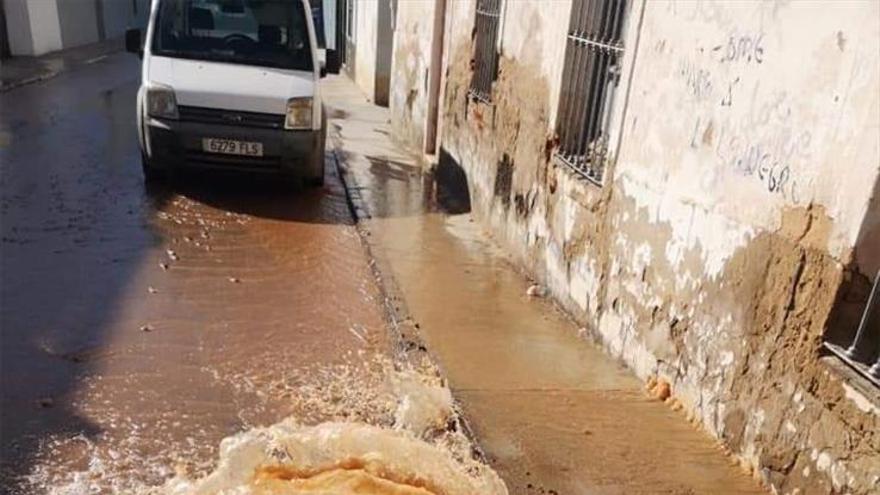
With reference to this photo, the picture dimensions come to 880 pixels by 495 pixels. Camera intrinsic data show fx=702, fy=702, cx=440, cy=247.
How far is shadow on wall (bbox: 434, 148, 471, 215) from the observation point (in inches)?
334

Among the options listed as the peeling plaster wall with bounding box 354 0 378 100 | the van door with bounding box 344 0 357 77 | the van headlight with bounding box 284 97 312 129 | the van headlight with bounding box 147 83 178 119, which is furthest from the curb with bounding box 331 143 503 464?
the van door with bounding box 344 0 357 77

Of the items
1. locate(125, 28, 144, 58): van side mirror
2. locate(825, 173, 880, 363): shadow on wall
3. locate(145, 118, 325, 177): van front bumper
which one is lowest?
locate(145, 118, 325, 177): van front bumper

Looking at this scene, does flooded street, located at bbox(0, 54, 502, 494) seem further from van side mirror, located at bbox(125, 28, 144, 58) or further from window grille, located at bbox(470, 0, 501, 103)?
window grille, located at bbox(470, 0, 501, 103)

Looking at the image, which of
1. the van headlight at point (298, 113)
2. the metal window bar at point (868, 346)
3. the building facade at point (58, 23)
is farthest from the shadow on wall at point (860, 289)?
the building facade at point (58, 23)

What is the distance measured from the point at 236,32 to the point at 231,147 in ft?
5.16

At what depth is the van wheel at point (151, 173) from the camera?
774cm

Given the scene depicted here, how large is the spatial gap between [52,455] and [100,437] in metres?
0.24

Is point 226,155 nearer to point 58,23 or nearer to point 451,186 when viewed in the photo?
point 451,186

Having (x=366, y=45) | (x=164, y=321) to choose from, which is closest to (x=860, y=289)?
(x=164, y=321)

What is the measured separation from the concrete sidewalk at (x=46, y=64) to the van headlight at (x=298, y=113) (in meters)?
9.05

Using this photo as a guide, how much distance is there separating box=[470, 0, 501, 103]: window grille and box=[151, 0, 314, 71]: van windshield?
193cm

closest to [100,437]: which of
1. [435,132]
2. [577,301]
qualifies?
[577,301]

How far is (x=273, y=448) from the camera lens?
12.1 ft

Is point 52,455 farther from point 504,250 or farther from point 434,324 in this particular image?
point 504,250
